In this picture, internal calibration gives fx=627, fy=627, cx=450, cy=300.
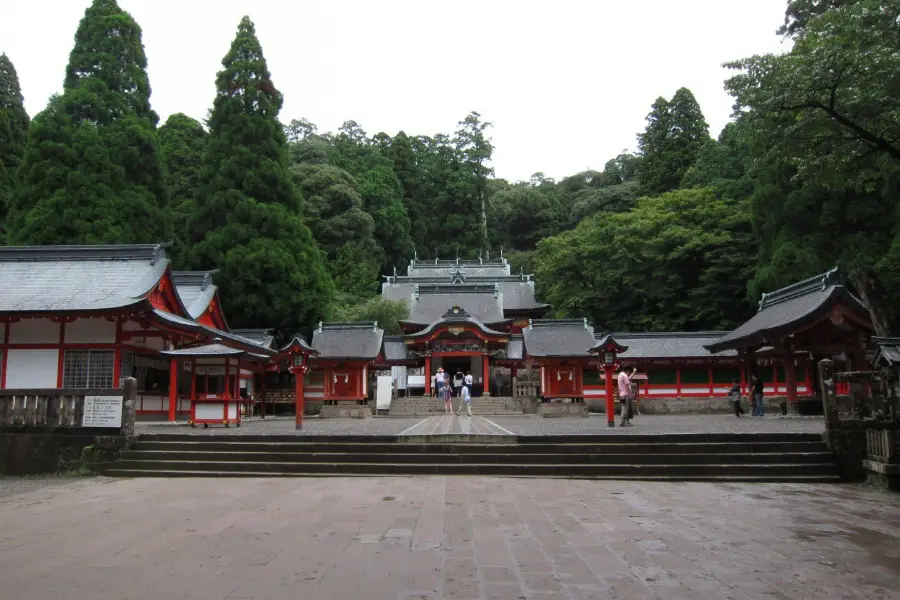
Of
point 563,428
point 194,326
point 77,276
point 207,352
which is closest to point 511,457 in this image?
point 563,428

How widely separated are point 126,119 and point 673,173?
126 ft

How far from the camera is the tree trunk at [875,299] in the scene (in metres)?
24.7

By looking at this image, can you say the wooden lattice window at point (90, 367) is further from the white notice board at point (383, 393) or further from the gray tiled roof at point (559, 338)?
the gray tiled roof at point (559, 338)

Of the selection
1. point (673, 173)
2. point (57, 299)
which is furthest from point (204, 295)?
point (673, 173)

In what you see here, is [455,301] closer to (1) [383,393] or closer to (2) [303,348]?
(1) [383,393]

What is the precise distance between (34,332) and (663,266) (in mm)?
30069

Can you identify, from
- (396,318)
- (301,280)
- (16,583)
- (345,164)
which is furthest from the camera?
(345,164)

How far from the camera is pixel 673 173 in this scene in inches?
1948

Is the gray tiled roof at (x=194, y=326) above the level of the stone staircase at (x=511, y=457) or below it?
above

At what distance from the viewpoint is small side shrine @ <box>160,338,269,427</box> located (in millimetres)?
18047

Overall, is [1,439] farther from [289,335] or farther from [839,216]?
[839,216]

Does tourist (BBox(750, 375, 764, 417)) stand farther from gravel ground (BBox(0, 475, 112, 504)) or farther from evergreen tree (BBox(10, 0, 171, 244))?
evergreen tree (BBox(10, 0, 171, 244))

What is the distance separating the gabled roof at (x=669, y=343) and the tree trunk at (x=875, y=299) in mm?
5967

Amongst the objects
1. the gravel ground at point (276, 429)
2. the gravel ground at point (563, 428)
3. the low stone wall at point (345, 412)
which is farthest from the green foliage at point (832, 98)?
the low stone wall at point (345, 412)
